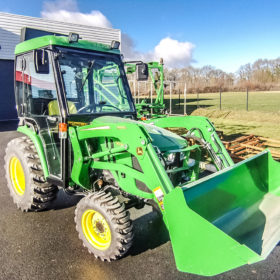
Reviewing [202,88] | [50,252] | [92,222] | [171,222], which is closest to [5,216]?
[50,252]

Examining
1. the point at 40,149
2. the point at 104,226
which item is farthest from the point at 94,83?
the point at 104,226

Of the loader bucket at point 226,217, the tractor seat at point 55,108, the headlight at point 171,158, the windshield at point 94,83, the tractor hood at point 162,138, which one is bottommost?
the loader bucket at point 226,217

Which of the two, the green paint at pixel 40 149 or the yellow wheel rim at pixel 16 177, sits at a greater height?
the green paint at pixel 40 149

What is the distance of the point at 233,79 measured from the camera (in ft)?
161

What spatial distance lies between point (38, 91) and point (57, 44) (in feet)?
2.67

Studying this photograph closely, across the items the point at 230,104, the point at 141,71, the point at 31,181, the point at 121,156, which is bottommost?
the point at 230,104

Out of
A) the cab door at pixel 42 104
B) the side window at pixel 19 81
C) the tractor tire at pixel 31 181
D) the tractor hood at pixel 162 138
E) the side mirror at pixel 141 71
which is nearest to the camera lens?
the tractor hood at pixel 162 138

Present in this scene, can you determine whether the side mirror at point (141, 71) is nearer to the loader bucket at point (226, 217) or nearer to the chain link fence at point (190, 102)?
the loader bucket at point (226, 217)

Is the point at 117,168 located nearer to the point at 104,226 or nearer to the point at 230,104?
the point at 104,226

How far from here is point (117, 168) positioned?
10.7 ft

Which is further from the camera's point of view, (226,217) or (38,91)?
(38,91)

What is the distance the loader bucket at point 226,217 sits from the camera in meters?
2.35

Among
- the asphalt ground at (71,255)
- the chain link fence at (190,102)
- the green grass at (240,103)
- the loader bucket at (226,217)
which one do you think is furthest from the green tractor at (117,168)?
the green grass at (240,103)

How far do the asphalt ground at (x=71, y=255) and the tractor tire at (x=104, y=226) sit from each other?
0.58 feet
